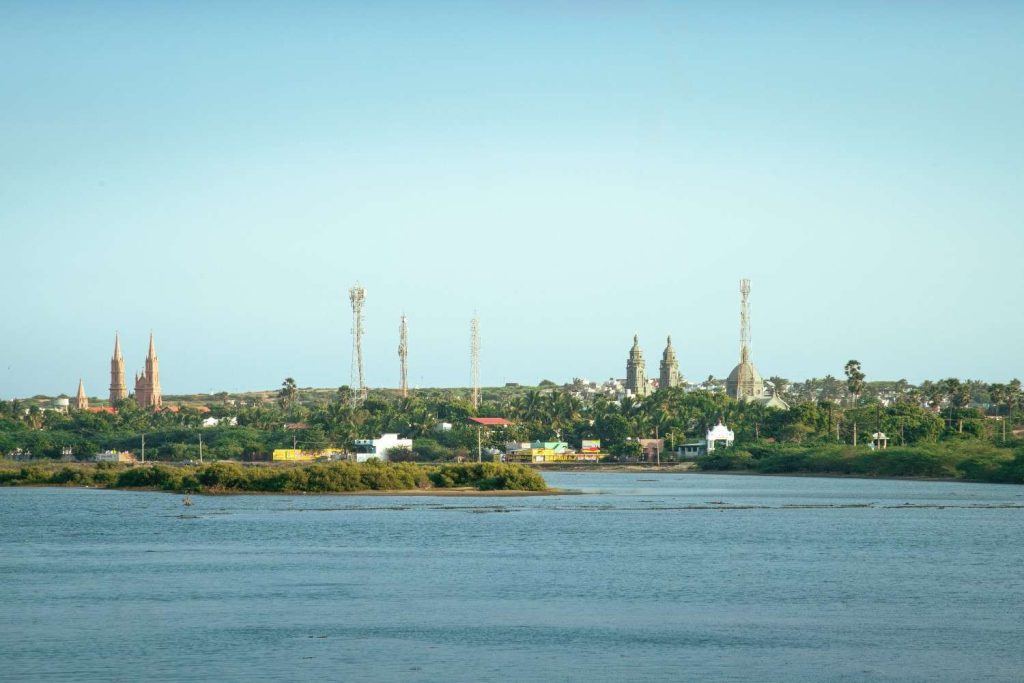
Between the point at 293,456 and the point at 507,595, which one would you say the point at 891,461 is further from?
the point at 507,595

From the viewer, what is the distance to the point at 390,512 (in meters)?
97.4

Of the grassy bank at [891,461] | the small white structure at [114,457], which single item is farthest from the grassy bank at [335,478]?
the small white structure at [114,457]

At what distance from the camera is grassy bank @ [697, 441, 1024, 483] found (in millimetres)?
Result: 152375

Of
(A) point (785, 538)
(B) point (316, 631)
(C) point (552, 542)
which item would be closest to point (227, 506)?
(C) point (552, 542)

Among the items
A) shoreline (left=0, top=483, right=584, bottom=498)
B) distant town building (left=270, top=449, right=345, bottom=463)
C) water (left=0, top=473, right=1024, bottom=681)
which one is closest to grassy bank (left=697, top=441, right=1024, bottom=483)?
shoreline (left=0, top=483, right=584, bottom=498)

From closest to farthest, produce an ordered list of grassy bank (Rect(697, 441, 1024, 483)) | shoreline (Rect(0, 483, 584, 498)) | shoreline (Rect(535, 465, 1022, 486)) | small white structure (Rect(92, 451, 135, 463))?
1. shoreline (Rect(0, 483, 584, 498))
2. grassy bank (Rect(697, 441, 1024, 483))
3. shoreline (Rect(535, 465, 1022, 486))
4. small white structure (Rect(92, 451, 135, 463))

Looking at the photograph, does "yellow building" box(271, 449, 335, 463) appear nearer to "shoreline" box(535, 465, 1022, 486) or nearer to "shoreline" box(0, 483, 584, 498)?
"shoreline" box(535, 465, 1022, 486)

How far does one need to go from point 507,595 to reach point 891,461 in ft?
392

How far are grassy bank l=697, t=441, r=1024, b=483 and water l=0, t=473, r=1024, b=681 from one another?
56.9m

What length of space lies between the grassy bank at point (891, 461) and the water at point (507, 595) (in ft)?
187

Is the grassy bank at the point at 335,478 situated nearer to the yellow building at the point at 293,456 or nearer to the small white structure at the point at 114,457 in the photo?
the yellow building at the point at 293,456

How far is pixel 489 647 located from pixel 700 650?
20.0 feet

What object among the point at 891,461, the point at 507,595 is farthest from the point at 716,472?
the point at 507,595

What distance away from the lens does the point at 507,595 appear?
5162cm
